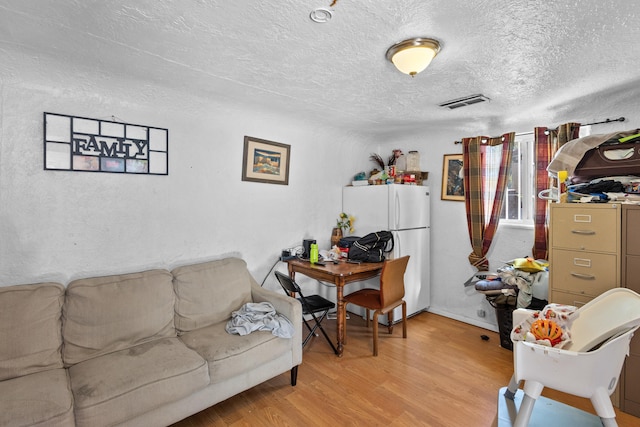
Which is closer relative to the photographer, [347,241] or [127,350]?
[127,350]

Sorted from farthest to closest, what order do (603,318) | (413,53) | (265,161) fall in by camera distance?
1. (265,161)
2. (413,53)
3. (603,318)

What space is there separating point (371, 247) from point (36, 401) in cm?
273

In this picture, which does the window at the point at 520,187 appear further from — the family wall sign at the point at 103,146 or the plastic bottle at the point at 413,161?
the family wall sign at the point at 103,146

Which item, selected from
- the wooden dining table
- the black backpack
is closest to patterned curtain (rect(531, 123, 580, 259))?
the black backpack

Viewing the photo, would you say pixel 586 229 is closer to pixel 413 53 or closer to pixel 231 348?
pixel 413 53

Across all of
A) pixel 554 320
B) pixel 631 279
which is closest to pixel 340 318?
pixel 554 320

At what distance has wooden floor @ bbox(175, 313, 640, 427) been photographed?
2.09 m

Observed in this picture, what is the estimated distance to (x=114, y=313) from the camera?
85.1 inches

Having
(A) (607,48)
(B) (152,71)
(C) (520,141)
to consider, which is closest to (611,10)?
(A) (607,48)

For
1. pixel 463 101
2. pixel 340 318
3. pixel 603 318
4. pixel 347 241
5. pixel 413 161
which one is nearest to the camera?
pixel 603 318

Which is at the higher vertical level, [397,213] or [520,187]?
[520,187]

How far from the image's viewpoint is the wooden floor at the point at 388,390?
2.09 m

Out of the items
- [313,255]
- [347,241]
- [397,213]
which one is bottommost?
[313,255]

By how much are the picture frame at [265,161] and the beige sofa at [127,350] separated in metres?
1.12
